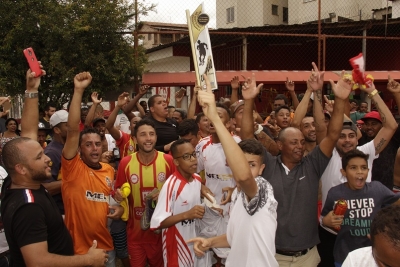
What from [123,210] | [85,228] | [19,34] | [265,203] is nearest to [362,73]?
[265,203]

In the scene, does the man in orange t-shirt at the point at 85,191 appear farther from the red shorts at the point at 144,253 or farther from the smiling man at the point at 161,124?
the smiling man at the point at 161,124

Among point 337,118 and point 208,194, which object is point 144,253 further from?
point 337,118

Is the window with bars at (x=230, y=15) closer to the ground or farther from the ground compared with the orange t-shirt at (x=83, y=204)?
farther from the ground

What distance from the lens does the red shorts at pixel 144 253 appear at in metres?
4.56

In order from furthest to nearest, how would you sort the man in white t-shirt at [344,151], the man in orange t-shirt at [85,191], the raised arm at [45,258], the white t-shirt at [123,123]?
the white t-shirt at [123,123] < the man in white t-shirt at [344,151] < the man in orange t-shirt at [85,191] < the raised arm at [45,258]

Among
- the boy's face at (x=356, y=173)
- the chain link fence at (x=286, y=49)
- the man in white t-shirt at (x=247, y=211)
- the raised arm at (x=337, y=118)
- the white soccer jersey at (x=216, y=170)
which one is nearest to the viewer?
the man in white t-shirt at (x=247, y=211)

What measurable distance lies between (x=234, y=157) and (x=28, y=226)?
4.64 feet

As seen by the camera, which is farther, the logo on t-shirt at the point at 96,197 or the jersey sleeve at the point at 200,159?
the jersey sleeve at the point at 200,159

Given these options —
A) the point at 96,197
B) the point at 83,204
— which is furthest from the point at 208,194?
the point at 83,204

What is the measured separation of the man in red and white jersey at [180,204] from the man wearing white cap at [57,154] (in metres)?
1.10

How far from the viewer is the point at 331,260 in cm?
441

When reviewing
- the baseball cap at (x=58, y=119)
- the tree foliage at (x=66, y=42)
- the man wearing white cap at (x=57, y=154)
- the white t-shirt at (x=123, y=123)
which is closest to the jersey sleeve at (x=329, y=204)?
the man wearing white cap at (x=57, y=154)

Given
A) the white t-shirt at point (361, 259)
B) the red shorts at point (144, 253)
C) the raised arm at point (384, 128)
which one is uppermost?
the raised arm at point (384, 128)

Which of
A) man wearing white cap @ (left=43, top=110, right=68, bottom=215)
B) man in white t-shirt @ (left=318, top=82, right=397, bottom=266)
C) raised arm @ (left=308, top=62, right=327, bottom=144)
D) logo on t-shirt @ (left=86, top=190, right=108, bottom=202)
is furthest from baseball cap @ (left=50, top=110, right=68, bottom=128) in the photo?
man in white t-shirt @ (left=318, top=82, right=397, bottom=266)
